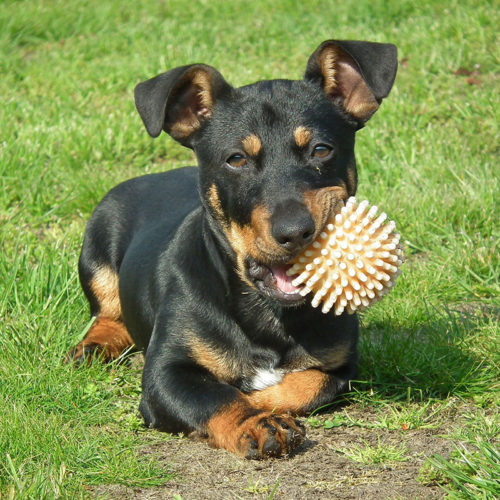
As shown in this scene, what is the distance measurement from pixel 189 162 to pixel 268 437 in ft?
14.8

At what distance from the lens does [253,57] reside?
32.2 feet

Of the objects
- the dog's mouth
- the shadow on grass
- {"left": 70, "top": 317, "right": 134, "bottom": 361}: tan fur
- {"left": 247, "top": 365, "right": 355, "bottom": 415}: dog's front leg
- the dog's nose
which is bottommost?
{"left": 70, "top": 317, "right": 134, "bottom": 361}: tan fur

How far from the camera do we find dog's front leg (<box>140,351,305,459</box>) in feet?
12.3

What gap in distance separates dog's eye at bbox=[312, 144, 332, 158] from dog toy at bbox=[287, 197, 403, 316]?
13.0 inches

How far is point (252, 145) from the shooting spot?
406cm

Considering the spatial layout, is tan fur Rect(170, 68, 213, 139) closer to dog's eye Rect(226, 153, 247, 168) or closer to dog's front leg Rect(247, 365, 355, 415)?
dog's eye Rect(226, 153, 247, 168)

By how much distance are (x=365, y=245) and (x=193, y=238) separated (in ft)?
4.07

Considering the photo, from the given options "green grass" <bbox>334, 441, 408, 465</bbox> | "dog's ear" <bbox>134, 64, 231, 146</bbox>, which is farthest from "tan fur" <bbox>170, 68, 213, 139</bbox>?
"green grass" <bbox>334, 441, 408, 465</bbox>

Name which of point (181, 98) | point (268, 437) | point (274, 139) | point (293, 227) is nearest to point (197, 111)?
point (181, 98)

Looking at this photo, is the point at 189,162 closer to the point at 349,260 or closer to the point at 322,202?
the point at 322,202

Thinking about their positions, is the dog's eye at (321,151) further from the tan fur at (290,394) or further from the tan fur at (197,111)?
the tan fur at (290,394)

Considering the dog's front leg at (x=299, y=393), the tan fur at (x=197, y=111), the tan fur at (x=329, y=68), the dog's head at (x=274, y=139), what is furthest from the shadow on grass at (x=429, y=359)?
the tan fur at (x=197, y=111)

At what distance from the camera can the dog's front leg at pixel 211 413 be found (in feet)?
12.3

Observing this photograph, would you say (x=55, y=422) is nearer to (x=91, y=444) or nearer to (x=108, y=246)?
(x=91, y=444)
